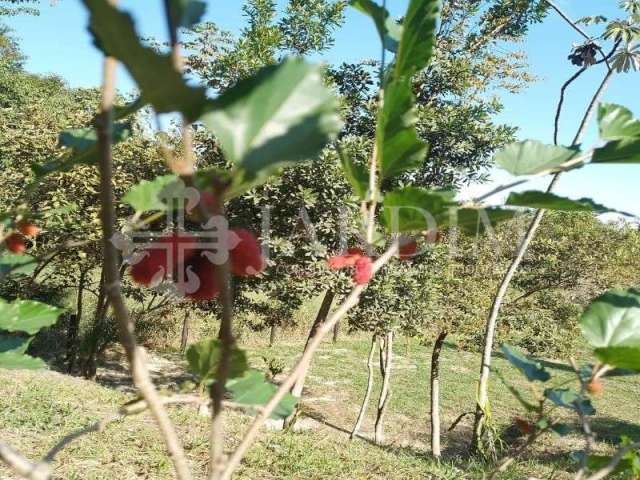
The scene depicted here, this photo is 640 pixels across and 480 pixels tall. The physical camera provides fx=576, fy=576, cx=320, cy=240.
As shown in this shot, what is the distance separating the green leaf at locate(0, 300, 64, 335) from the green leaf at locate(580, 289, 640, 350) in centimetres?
45

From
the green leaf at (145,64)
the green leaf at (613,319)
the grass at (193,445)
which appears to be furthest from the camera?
the grass at (193,445)

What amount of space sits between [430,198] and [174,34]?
0.18 m

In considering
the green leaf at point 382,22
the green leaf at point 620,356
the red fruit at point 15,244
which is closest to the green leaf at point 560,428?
the green leaf at point 620,356

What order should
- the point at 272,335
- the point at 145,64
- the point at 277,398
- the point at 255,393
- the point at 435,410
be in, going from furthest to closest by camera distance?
the point at 272,335
the point at 435,410
the point at 255,393
the point at 277,398
the point at 145,64

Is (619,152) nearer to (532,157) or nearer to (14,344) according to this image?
(532,157)

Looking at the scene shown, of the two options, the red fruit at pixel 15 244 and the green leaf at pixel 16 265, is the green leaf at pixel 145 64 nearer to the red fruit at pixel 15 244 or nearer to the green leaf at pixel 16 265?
the green leaf at pixel 16 265

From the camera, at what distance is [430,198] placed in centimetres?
33

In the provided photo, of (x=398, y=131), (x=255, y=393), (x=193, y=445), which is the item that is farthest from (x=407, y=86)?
(x=193, y=445)

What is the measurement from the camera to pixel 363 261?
1.50ft

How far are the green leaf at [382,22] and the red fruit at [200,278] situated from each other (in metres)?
0.17

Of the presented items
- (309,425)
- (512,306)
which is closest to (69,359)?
(309,425)

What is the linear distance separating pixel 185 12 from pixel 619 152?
0.89 ft

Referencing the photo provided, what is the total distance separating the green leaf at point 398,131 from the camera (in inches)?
13.4

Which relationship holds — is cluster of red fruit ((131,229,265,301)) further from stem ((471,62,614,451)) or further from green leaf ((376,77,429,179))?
stem ((471,62,614,451))
